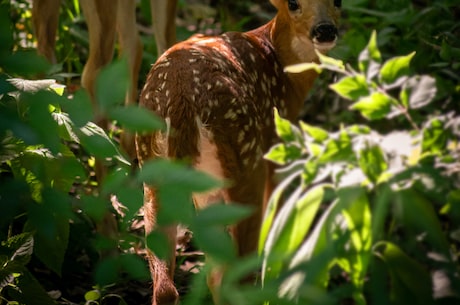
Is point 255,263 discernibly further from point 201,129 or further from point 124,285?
point 124,285

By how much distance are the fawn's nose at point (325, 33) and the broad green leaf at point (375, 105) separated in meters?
2.46

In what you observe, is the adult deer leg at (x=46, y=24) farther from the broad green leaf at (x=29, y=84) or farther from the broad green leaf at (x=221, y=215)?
the broad green leaf at (x=221, y=215)

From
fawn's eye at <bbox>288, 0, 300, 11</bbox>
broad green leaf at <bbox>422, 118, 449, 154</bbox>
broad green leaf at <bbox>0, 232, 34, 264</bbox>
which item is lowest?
broad green leaf at <bbox>0, 232, 34, 264</bbox>

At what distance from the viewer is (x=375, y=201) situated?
2.11m

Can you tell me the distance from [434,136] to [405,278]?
335 mm

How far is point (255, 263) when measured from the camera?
77.7 inches

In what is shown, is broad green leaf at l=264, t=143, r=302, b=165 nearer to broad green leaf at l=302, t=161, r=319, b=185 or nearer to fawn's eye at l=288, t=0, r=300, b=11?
broad green leaf at l=302, t=161, r=319, b=185

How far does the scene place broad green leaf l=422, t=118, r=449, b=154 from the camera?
2109 millimetres

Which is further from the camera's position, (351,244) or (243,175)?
(243,175)

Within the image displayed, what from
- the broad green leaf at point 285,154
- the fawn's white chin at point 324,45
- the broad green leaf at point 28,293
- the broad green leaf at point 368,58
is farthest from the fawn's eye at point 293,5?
the broad green leaf at point 285,154

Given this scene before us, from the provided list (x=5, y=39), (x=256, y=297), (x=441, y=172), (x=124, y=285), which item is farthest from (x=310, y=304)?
(x=124, y=285)

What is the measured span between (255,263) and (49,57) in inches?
150

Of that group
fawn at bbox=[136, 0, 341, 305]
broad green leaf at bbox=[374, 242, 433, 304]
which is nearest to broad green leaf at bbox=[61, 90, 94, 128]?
broad green leaf at bbox=[374, 242, 433, 304]

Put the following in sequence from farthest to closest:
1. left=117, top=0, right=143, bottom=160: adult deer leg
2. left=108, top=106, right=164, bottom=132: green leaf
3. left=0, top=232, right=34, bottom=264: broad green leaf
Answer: left=117, top=0, right=143, bottom=160: adult deer leg, left=0, top=232, right=34, bottom=264: broad green leaf, left=108, top=106, right=164, bottom=132: green leaf
